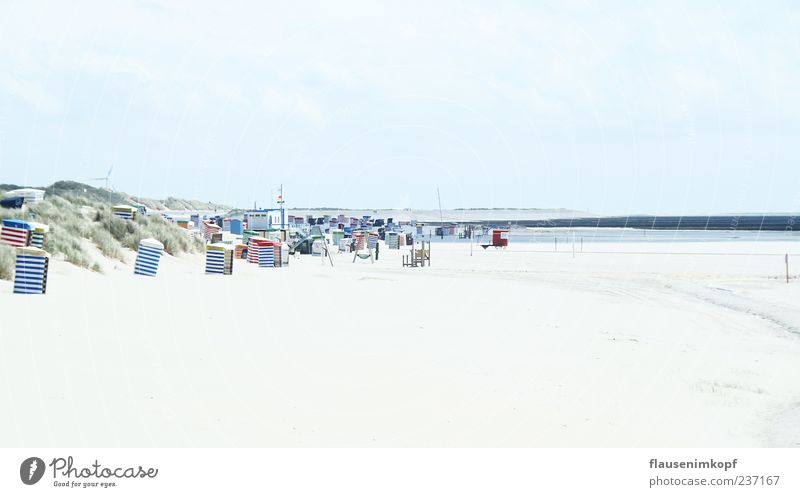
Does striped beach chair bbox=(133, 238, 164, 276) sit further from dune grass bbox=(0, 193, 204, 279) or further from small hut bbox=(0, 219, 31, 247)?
small hut bbox=(0, 219, 31, 247)

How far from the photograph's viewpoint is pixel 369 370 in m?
9.46

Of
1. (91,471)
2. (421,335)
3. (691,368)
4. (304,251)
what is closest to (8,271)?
(421,335)

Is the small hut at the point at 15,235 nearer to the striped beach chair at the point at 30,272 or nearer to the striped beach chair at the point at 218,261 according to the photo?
the striped beach chair at the point at 30,272

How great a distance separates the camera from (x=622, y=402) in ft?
28.9

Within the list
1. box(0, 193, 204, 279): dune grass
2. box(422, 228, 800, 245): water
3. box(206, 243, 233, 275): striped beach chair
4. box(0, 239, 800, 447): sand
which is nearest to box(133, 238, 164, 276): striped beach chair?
box(0, 239, 800, 447): sand

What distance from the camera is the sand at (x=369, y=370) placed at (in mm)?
6945

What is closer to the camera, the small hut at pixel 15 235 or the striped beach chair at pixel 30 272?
the striped beach chair at pixel 30 272

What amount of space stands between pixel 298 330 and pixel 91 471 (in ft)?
20.8

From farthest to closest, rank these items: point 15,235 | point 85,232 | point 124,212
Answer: point 124,212
point 85,232
point 15,235

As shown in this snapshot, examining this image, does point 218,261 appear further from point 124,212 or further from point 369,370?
point 369,370

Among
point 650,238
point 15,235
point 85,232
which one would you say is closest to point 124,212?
point 85,232

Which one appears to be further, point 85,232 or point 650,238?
point 650,238

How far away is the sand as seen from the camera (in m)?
6.95

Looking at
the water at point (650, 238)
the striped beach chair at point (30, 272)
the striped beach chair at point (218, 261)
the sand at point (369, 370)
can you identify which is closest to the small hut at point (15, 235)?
the sand at point (369, 370)
